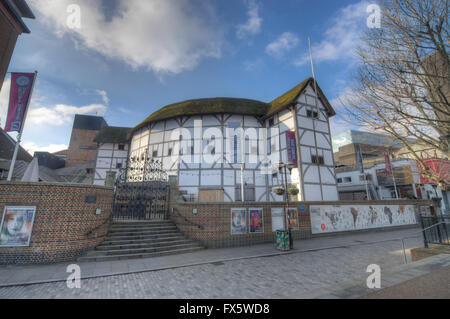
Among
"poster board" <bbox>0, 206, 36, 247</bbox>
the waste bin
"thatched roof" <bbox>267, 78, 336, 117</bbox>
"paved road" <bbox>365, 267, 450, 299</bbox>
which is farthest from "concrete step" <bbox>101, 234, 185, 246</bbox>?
"thatched roof" <bbox>267, 78, 336, 117</bbox>

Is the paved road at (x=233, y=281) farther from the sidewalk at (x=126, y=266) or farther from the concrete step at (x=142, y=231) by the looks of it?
the concrete step at (x=142, y=231)

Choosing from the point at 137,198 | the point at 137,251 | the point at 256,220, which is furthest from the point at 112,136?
the point at 256,220

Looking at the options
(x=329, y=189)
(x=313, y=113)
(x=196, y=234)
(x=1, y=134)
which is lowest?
(x=196, y=234)

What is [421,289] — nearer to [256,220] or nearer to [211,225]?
[256,220]

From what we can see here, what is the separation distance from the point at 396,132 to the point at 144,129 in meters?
23.9

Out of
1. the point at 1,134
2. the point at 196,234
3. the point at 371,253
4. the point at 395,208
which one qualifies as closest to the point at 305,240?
the point at 371,253

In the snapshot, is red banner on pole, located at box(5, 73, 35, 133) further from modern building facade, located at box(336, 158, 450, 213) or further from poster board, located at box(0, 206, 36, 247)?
modern building facade, located at box(336, 158, 450, 213)

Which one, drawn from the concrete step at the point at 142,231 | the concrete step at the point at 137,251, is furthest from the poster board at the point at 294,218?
the concrete step at the point at 142,231

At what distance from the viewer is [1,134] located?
15.0 meters

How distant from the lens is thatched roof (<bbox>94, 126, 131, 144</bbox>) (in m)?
27.4

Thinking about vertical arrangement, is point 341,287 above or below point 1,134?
below

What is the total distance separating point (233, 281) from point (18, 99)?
1114cm

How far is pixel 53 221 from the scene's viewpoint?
23.9ft

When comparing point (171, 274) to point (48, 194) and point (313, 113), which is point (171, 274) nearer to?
point (48, 194)
